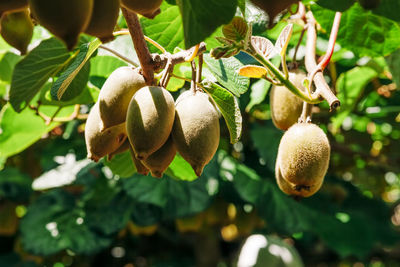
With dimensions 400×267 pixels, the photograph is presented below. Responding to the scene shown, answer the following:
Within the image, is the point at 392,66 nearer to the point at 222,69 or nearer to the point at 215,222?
the point at 222,69

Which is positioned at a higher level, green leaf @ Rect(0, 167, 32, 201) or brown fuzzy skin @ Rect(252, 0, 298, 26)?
brown fuzzy skin @ Rect(252, 0, 298, 26)

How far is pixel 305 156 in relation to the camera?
66cm

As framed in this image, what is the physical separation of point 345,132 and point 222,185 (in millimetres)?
629

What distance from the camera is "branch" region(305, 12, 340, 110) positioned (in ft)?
1.89

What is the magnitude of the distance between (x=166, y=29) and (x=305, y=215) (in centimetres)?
105

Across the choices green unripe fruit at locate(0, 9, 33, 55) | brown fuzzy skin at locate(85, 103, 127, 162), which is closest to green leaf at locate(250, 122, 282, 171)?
brown fuzzy skin at locate(85, 103, 127, 162)

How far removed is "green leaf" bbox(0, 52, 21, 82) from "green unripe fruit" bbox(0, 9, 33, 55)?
713 millimetres

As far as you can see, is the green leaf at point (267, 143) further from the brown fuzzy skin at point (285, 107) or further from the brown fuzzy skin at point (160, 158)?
the brown fuzzy skin at point (160, 158)

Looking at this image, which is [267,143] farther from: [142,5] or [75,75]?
[142,5]

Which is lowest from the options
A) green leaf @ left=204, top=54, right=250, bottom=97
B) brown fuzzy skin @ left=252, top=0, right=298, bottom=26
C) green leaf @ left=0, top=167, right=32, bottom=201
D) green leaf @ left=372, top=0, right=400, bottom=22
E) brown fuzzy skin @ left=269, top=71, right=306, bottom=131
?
green leaf @ left=0, top=167, right=32, bottom=201

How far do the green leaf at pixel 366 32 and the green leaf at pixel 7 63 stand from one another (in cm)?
74

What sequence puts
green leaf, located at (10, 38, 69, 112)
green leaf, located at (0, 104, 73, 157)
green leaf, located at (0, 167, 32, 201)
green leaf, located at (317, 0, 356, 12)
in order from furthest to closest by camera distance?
green leaf, located at (0, 167, 32, 201) → green leaf, located at (0, 104, 73, 157) → green leaf, located at (10, 38, 69, 112) → green leaf, located at (317, 0, 356, 12)

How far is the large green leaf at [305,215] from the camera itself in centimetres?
155

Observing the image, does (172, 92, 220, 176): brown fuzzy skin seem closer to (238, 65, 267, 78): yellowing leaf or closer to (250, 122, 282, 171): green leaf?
(238, 65, 267, 78): yellowing leaf
